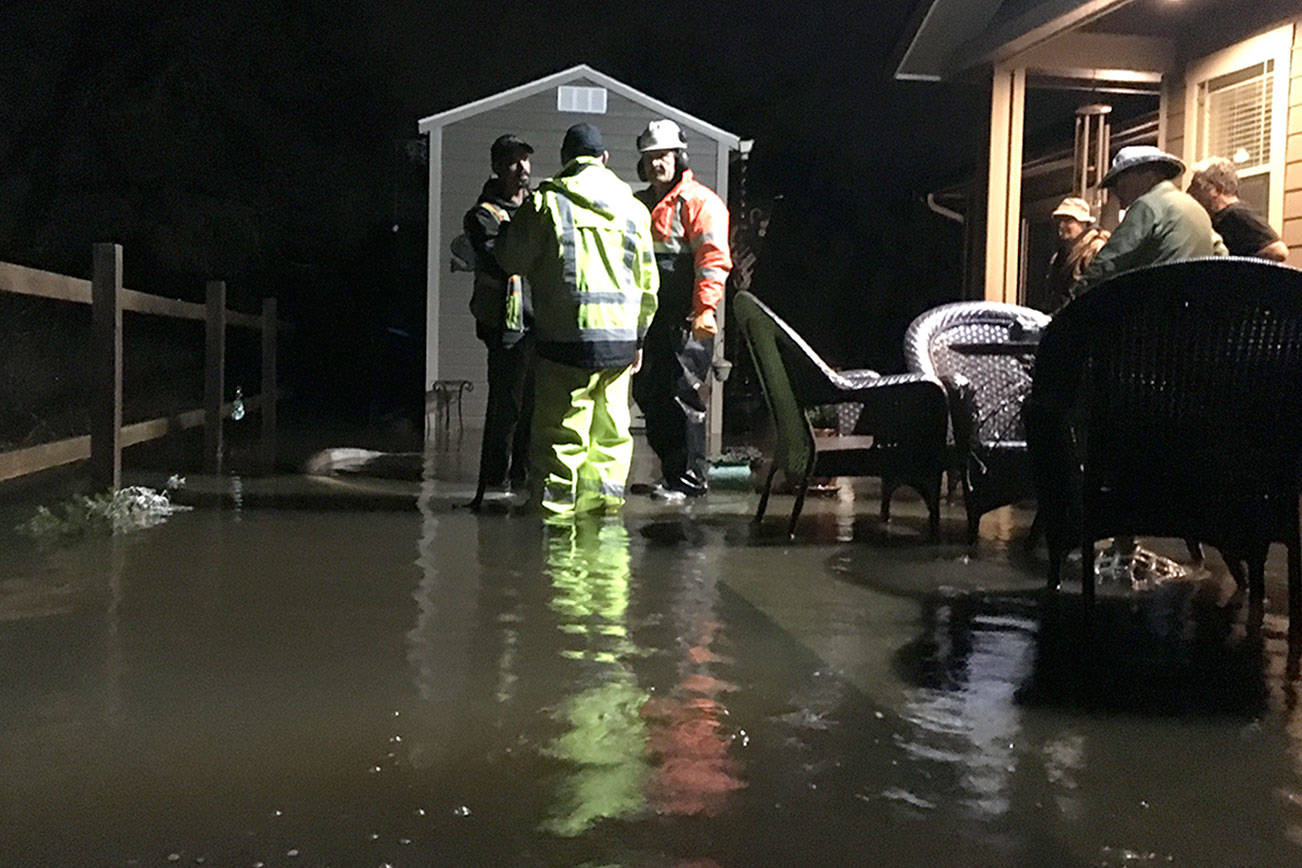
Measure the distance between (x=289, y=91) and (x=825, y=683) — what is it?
21686mm

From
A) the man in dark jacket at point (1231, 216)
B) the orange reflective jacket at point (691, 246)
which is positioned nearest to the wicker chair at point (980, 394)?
the man in dark jacket at point (1231, 216)

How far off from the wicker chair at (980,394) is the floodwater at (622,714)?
591mm

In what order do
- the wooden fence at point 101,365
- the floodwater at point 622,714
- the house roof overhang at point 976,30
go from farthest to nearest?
the house roof overhang at point 976,30, the wooden fence at point 101,365, the floodwater at point 622,714

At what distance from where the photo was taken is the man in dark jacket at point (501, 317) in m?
6.48

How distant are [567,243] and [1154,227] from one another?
2257 mm

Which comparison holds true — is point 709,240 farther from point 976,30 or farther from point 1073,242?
point 976,30

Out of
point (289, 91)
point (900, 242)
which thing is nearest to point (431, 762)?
point (289, 91)

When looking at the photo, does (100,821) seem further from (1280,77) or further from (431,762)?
(1280,77)

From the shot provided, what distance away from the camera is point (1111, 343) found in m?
3.83

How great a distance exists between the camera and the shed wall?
13773mm

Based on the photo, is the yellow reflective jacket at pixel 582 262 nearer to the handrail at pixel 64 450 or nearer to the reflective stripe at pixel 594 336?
the reflective stripe at pixel 594 336

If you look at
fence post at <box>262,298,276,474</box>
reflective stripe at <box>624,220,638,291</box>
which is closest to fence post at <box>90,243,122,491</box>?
reflective stripe at <box>624,220,638,291</box>

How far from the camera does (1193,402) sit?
12.3 feet

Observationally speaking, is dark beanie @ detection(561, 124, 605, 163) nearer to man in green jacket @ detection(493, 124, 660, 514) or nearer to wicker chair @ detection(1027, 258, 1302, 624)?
man in green jacket @ detection(493, 124, 660, 514)
